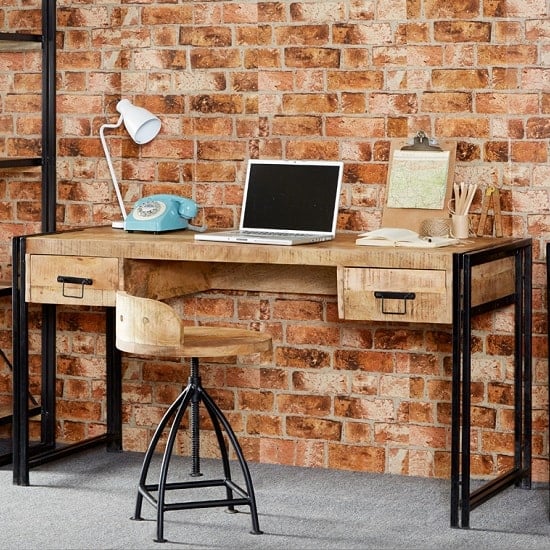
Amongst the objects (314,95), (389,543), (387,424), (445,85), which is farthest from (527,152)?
(389,543)

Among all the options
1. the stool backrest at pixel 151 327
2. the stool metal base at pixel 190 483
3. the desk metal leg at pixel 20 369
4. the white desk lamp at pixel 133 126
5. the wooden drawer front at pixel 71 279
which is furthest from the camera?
the white desk lamp at pixel 133 126

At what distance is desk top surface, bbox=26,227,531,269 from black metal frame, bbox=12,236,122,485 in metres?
0.32

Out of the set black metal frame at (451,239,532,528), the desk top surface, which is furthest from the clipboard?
black metal frame at (451,239,532,528)

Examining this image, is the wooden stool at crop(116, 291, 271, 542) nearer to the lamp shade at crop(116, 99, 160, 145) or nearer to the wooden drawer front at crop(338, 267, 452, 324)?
the wooden drawer front at crop(338, 267, 452, 324)

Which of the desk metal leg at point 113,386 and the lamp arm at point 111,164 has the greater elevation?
the lamp arm at point 111,164

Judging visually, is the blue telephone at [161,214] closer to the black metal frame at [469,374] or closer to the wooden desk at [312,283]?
the wooden desk at [312,283]

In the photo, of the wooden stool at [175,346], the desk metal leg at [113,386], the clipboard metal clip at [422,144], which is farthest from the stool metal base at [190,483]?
the clipboard metal clip at [422,144]

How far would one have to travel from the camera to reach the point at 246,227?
4504 mm

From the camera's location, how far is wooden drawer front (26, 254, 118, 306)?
4.22m

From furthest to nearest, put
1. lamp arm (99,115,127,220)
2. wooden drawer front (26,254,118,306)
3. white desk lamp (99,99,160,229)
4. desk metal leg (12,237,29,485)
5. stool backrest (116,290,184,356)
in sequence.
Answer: lamp arm (99,115,127,220), white desk lamp (99,99,160,229), desk metal leg (12,237,29,485), wooden drawer front (26,254,118,306), stool backrest (116,290,184,356)

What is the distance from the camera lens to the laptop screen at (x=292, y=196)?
4379 mm

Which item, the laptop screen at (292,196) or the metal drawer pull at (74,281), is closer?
the metal drawer pull at (74,281)

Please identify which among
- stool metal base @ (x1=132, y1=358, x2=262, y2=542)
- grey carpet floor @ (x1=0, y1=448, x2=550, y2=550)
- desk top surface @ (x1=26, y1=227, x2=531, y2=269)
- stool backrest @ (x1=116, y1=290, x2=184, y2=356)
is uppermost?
desk top surface @ (x1=26, y1=227, x2=531, y2=269)

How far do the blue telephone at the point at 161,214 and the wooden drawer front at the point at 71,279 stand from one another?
291 millimetres
